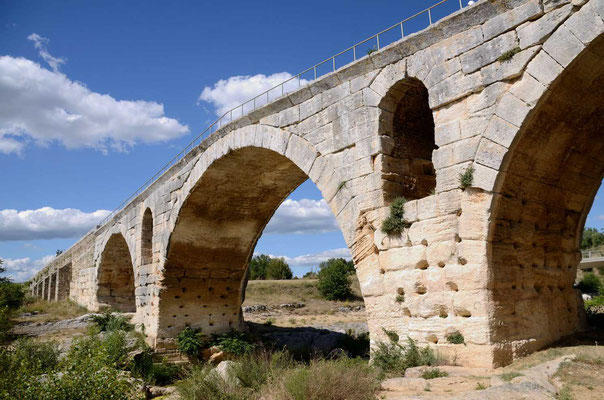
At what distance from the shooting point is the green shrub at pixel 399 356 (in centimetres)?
594

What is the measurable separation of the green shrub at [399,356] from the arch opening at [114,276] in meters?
16.4

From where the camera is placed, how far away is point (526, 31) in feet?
18.5

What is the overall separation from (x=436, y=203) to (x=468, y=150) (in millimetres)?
798

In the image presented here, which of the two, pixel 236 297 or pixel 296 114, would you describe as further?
pixel 236 297

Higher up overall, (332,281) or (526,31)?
(526,31)

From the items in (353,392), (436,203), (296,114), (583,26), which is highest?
(296,114)

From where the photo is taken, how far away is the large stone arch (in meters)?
11.3

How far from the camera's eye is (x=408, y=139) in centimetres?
786

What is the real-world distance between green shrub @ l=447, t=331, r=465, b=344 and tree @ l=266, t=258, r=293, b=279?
123 feet

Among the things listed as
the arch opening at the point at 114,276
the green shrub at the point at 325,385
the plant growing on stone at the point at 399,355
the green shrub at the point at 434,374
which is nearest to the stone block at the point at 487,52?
the plant growing on stone at the point at 399,355

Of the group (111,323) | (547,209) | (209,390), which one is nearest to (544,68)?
(547,209)

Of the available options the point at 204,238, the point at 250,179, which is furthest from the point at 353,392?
the point at 204,238

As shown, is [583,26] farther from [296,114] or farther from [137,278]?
[137,278]

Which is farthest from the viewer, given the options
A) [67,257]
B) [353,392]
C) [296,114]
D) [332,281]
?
[332,281]
